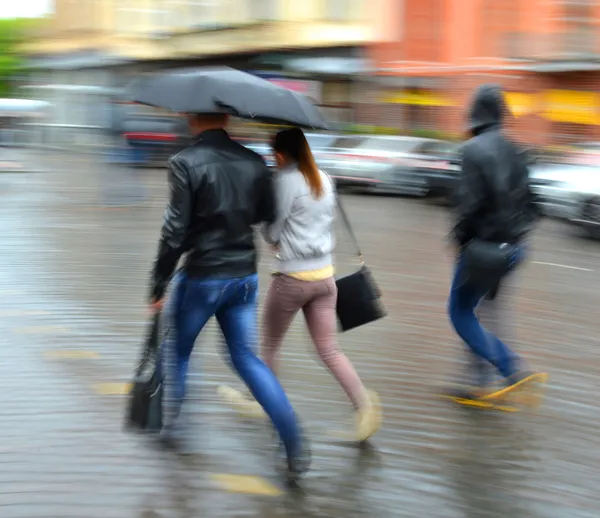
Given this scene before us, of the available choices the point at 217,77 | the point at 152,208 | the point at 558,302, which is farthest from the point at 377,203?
the point at 217,77

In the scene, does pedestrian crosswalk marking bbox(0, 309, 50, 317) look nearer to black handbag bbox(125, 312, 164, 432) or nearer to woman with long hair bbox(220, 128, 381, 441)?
woman with long hair bbox(220, 128, 381, 441)

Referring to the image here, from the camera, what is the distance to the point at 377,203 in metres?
21.1

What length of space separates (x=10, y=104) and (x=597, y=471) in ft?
124

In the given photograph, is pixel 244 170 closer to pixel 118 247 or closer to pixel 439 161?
pixel 118 247

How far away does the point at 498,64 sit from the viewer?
3244 cm

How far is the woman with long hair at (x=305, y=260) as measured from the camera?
485 centimetres

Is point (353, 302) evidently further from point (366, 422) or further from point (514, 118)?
point (514, 118)

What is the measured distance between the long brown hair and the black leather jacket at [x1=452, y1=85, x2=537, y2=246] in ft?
3.48

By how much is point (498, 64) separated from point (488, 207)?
27869 mm

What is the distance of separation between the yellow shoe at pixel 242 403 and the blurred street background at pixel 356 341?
7 cm

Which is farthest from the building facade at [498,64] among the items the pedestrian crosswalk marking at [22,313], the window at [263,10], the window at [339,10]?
the pedestrian crosswalk marking at [22,313]

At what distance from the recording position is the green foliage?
2817 inches

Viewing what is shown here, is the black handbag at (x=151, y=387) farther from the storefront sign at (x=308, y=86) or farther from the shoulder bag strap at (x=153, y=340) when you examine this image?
the storefront sign at (x=308, y=86)

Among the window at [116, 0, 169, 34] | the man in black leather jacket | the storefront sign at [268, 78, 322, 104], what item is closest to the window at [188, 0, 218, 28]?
the window at [116, 0, 169, 34]
